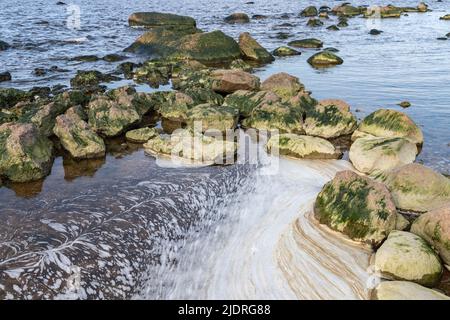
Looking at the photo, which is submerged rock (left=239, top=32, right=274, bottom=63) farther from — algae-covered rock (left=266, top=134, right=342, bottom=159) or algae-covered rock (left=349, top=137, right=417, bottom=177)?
algae-covered rock (left=349, top=137, right=417, bottom=177)

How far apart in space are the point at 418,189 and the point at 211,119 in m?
7.45

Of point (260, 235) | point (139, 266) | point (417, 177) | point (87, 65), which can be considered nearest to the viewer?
point (139, 266)

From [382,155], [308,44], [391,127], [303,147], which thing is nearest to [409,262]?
[382,155]

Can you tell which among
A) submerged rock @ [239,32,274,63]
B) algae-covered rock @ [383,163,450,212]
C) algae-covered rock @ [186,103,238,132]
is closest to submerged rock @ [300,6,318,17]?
submerged rock @ [239,32,274,63]

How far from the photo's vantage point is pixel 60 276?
8.70 metres

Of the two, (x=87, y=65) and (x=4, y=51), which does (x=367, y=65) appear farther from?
(x=4, y=51)

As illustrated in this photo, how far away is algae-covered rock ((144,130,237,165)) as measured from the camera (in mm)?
13734

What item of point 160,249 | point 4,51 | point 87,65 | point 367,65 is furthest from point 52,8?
point 160,249

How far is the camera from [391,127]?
15.2 meters

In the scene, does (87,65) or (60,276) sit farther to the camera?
(87,65)

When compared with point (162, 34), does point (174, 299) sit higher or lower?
lower

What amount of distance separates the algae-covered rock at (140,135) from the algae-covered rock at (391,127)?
22.5 feet

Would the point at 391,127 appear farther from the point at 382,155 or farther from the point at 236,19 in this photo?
the point at 236,19
